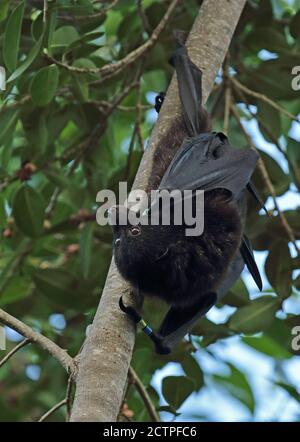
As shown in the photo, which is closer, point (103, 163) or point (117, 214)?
point (117, 214)

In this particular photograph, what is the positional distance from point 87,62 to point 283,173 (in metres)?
1.59

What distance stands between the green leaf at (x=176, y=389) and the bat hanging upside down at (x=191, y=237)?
37cm

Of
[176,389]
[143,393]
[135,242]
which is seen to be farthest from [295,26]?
[143,393]

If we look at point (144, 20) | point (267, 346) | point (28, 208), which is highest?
point (144, 20)

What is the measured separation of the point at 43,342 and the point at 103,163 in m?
2.50

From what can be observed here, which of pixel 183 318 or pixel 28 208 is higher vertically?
pixel 28 208

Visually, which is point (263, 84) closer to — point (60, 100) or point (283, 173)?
point (283, 173)

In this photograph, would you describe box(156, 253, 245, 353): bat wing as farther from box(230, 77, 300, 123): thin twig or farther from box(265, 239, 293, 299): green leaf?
box(230, 77, 300, 123): thin twig

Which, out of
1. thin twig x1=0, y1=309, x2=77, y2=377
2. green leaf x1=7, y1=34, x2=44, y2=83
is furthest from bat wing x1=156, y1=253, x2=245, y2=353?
green leaf x1=7, y1=34, x2=44, y2=83

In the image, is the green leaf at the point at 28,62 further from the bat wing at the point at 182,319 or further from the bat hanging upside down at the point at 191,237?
the bat wing at the point at 182,319

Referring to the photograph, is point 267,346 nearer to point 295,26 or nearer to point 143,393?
point 295,26

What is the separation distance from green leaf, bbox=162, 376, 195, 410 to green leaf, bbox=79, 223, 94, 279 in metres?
0.93

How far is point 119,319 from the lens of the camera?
12.6ft
